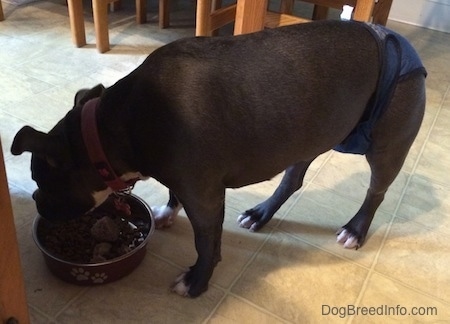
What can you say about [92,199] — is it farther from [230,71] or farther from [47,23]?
[47,23]

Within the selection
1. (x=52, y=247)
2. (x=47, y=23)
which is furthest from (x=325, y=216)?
(x=47, y=23)

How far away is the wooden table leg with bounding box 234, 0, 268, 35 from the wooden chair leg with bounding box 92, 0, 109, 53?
0.91 metres

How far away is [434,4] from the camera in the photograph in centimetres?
370

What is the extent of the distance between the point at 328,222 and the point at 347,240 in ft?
0.41

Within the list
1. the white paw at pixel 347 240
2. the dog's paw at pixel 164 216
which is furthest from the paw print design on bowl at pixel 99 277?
Result: the white paw at pixel 347 240

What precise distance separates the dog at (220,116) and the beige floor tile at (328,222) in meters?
0.43

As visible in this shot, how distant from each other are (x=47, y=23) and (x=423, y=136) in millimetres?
2243

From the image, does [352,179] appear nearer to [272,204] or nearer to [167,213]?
[272,204]

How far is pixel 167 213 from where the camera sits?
5.47 feet

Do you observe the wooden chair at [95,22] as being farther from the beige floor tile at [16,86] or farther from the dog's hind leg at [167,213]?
the dog's hind leg at [167,213]

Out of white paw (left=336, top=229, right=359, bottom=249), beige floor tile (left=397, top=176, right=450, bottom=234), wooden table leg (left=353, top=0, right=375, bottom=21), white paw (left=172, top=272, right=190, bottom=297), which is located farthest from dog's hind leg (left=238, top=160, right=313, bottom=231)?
wooden table leg (left=353, top=0, right=375, bottom=21)

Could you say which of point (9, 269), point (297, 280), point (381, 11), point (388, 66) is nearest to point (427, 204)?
point (297, 280)

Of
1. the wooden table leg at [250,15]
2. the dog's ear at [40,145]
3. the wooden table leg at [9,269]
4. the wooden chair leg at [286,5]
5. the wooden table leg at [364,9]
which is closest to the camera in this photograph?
the wooden table leg at [9,269]

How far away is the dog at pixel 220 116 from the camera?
1.17m
